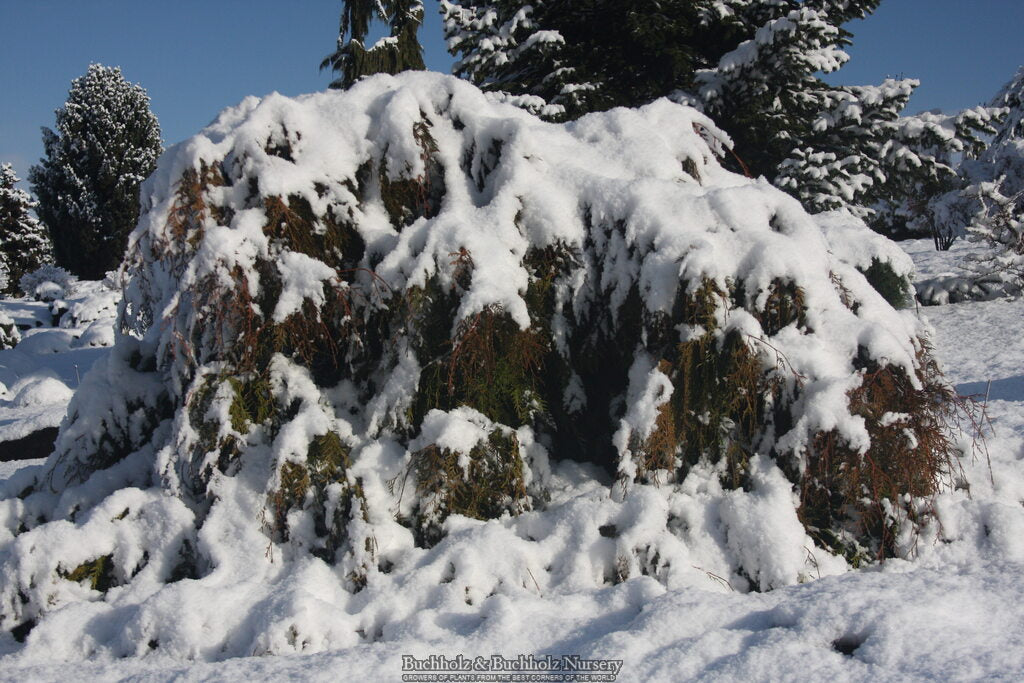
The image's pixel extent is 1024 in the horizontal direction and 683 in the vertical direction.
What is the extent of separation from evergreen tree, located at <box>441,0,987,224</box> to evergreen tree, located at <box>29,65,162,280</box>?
20188 mm

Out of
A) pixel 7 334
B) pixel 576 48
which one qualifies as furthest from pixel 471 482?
pixel 7 334

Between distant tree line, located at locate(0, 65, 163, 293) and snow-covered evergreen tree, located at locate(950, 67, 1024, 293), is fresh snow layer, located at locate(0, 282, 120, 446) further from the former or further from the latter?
snow-covered evergreen tree, located at locate(950, 67, 1024, 293)

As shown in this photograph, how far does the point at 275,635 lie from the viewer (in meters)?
2.20

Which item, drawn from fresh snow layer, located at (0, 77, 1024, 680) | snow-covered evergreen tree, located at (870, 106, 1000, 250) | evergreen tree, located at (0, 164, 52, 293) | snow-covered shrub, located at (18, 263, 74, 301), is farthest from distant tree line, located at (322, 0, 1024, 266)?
evergreen tree, located at (0, 164, 52, 293)

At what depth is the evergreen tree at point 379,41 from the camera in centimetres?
1139

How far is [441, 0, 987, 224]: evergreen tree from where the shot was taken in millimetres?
8656

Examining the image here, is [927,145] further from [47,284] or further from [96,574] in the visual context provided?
[47,284]

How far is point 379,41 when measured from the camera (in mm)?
11555

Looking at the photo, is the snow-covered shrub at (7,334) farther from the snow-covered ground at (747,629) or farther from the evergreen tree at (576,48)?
the snow-covered ground at (747,629)

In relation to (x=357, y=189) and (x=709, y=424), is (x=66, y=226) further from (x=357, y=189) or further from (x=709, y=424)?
(x=709, y=424)

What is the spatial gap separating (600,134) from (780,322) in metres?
1.54

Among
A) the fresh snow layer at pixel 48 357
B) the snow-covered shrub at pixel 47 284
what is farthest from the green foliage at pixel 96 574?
the snow-covered shrub at pixel 47 284

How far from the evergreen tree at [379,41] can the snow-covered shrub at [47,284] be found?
14639mm

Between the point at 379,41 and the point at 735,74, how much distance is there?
6.34 m
